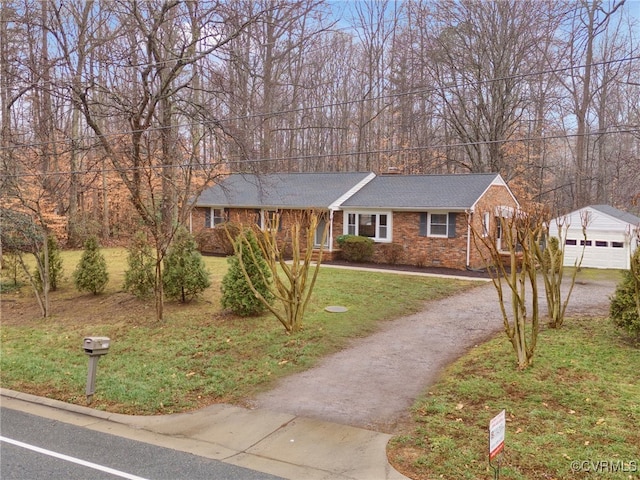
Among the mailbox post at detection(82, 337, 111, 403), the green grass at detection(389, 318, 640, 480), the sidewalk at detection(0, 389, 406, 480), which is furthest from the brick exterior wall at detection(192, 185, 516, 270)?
the sidewalk at detection(0, 389, 406, 480)

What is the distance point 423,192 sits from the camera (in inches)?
796

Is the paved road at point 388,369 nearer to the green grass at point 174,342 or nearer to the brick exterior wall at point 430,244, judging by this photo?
the green grass at point 174,342

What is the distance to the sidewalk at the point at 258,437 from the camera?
4703 millimetres

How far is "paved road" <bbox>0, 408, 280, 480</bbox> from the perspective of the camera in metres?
4.58

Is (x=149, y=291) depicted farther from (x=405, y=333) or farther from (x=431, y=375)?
(x=431, y=375)

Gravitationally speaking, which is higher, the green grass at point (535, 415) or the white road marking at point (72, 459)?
the green grass at point (535, 415)

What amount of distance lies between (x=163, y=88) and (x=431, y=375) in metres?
9.00

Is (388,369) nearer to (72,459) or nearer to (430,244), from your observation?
(72,459)

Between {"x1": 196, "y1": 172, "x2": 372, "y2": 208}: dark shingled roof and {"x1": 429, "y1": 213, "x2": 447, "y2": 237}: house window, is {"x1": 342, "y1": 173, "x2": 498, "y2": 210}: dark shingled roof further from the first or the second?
{"x1": 196, "y1": 172, "x2": 372, "y2": 208}: dark shingled roof

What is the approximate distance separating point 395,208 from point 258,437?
1481 cm

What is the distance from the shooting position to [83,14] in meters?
15.6

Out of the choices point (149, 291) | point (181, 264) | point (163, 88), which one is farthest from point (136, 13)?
point (149, 291)

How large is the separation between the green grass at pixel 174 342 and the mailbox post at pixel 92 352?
18 cm

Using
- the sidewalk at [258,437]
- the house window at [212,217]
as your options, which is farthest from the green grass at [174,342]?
the house window at [212,217]
